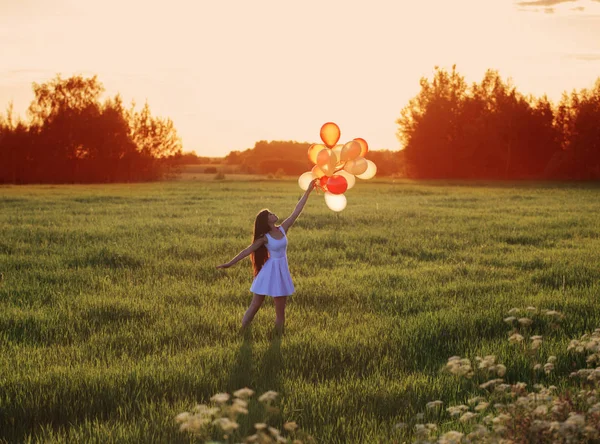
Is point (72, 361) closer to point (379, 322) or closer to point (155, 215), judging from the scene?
point (379, 322)

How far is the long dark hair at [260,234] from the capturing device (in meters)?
6.62

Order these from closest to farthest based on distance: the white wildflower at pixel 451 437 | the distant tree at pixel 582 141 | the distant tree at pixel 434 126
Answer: the white wildflower at pixel 451 437 → the distant tree at pixel 582 141 → the distant tree at pixel 434 126

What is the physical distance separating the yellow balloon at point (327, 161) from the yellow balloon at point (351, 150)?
122 mm

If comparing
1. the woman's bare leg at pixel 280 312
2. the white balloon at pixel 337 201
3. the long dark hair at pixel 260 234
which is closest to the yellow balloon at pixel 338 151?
the white balloon at pixel 337 201

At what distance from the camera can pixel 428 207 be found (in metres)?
25.5

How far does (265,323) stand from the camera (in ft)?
24.2

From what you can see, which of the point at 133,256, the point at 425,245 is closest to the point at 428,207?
the point at 425,245

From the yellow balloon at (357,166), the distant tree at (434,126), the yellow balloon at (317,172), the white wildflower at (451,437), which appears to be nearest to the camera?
the white wildflower at (451,437)

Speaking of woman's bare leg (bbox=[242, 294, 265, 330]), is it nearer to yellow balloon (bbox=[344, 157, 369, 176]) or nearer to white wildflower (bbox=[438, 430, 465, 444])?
yellow balloon (bbox=[344, 157, 369, 176])

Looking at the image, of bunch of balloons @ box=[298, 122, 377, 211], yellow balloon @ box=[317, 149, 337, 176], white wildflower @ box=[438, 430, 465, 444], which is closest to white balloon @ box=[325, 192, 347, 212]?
bunch of balloons @ box=[298, 122, 377, 211]

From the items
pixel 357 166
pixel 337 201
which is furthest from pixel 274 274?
pixel 357 166

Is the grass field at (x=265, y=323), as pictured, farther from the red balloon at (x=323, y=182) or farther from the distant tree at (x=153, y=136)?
the distant tree at (x=153, y=136)

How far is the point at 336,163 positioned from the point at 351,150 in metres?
0.27

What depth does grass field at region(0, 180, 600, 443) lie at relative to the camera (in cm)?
491
